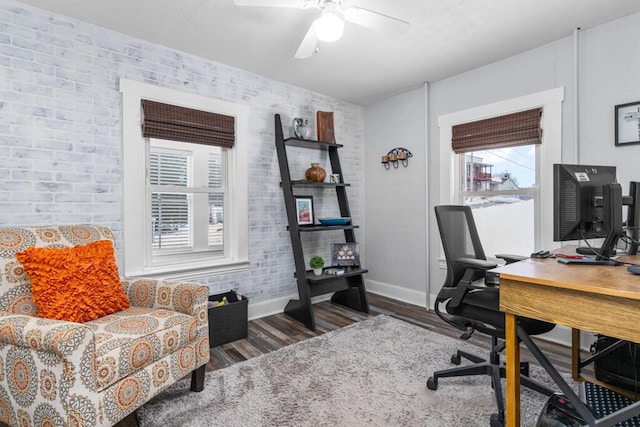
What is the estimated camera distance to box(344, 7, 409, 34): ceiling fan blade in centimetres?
188

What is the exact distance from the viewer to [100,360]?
4.50ft

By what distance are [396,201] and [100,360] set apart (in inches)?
127

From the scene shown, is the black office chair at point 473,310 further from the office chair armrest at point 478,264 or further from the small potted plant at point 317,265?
the small potted plant at point 317,265

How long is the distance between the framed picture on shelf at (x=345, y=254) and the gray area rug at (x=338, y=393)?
1.09 meters

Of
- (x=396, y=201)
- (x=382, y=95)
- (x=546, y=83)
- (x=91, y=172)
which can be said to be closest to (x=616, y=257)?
(x=546, y=83)

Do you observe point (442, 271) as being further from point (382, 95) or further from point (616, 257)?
point (382, 95)

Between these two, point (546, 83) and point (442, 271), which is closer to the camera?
point (546, 83)

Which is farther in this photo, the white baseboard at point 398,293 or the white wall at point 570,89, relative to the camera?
the white baseboard at point 398,293

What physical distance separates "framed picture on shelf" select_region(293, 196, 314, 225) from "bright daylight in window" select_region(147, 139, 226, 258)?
800 millimetres

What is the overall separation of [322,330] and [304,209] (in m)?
1.30

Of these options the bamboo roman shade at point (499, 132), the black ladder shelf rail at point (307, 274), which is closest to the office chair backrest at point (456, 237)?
the bamboo roman shade at point (499, 132)

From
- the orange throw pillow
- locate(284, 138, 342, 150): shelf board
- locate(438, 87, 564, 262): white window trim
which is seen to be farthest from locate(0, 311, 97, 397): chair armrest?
locate(438, 87, 564, 262): white window trim

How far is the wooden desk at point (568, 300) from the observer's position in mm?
1070

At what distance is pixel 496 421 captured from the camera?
1.57 meters
